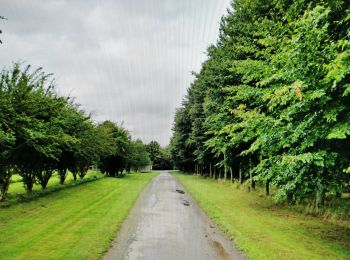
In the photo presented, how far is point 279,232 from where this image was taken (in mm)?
10023

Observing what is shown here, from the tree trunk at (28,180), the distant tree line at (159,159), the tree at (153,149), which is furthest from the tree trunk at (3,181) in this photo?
the tree at (153,149)

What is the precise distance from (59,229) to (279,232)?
744 centimetres

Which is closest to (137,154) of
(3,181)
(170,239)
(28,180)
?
(28,180)

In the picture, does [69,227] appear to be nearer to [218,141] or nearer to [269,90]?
[269,90]

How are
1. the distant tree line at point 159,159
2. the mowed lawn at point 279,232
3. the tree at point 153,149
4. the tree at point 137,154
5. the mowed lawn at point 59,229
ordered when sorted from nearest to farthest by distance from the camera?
1. the mowed lawn at point 59,229
2. the mowed lawn at point 279,232
3. the tree at point 137,154
4. the distant tree line at point 159,159
5. the tree at point 153,149

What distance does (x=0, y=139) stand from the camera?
11.9 metres

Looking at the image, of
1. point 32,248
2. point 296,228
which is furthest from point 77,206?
point 296,228

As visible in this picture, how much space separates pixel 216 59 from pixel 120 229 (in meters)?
14.3

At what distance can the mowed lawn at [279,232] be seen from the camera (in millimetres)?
7862

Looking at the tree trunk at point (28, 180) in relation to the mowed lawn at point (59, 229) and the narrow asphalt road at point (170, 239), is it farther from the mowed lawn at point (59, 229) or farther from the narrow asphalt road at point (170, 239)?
the narrow asphalt road at point (170, 239)

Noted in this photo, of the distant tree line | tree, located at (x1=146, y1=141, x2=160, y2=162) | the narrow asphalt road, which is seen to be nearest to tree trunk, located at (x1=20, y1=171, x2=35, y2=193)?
the narrow asphalt road

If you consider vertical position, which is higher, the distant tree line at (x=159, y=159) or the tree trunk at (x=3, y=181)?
the distant tree line at (x=159, y=159)

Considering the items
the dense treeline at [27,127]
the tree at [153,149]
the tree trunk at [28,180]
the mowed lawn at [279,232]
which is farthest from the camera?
the tree at [153,149]

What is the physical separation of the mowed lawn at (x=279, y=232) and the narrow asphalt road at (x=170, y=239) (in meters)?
0.54
